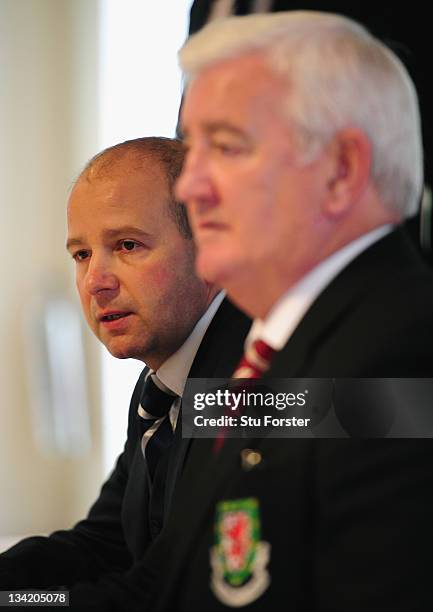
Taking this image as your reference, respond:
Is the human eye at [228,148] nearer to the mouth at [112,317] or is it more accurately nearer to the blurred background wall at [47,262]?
the mouth at [112,317]

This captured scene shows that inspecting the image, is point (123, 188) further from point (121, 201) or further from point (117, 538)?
point (117, 538)

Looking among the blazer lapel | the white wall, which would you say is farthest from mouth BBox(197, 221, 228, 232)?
the white wall

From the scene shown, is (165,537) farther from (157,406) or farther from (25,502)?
(25,502)

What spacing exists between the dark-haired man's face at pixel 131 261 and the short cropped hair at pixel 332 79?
496 mm

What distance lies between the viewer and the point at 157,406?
4.97 ft

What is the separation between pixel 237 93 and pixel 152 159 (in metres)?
0.59

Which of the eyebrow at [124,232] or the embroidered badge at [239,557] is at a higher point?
the eyebrow at [124,232]

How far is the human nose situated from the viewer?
1.43 meters

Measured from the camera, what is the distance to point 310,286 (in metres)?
0.96

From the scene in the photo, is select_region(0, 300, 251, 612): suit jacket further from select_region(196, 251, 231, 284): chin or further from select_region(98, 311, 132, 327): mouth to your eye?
select_region(196, 251, 231, 284): chin

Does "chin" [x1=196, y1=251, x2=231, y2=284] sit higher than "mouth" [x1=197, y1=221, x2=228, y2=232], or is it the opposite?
"mouth" [x1=197, y1=221, x2=228, y2=232]

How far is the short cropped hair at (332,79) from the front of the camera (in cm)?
91

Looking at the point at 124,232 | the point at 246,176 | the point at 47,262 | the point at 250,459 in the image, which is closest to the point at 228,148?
the point at 246,176

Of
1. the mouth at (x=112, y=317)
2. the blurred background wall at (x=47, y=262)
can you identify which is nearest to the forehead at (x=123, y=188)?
the mouth at (x=112, y=317)
